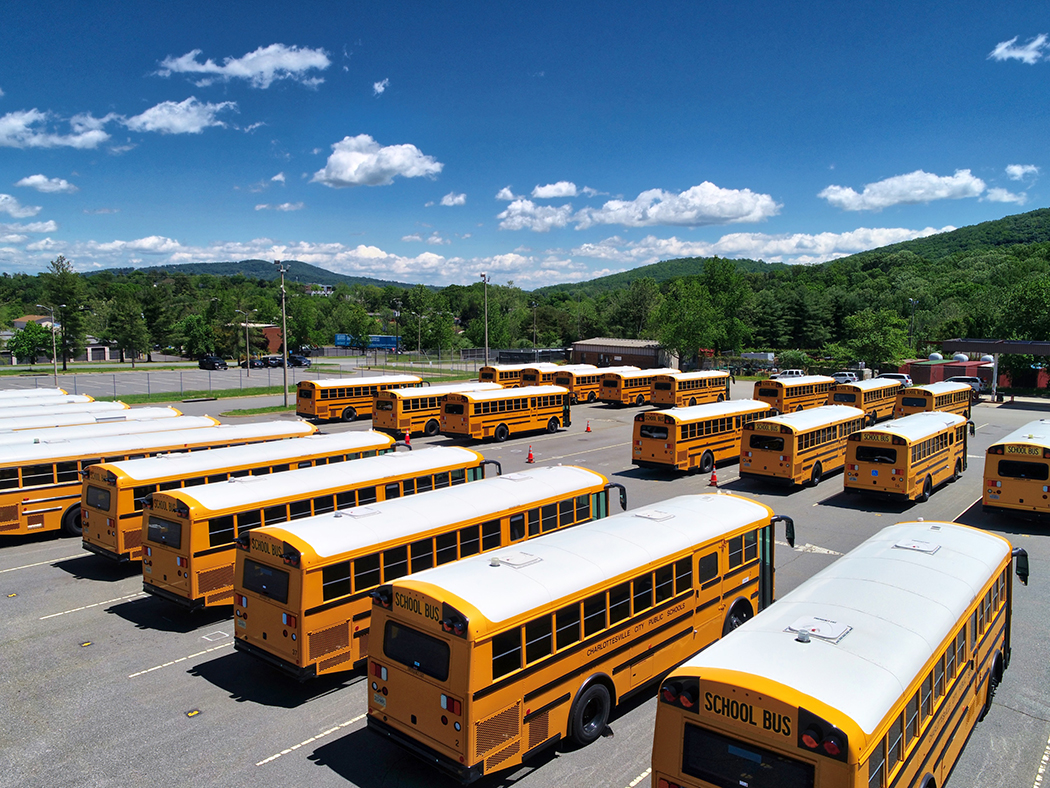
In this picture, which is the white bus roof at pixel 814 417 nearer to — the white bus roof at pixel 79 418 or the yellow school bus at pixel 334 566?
the yellow school bus at pixel 334 566

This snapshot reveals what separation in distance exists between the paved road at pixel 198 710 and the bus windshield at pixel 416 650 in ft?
5.44

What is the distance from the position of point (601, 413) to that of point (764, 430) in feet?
66.9

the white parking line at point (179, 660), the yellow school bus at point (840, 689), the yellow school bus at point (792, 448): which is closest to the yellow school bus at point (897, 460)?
the yellow school bus at point (792, 448)

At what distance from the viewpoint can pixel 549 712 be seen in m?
7.93

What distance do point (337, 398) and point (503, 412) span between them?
10.5 meters

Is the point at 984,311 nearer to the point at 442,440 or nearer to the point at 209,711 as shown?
the point at 442,440

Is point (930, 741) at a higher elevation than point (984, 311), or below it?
below

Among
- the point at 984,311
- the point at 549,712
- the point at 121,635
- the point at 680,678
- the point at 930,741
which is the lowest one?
the point at 121,635

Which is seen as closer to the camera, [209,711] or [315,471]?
[209,711]

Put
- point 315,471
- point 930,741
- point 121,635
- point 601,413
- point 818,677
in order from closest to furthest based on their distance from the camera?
point 818,677
point 930,741
point 121,635
point 315,471
point 601,413

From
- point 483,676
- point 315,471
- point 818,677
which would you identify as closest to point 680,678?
point 818,677

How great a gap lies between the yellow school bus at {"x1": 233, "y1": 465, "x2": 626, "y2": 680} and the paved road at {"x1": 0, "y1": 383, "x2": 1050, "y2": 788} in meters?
0.85

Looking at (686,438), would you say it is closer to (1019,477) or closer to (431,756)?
(1019,477)

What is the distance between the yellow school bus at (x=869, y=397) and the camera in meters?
34.4
